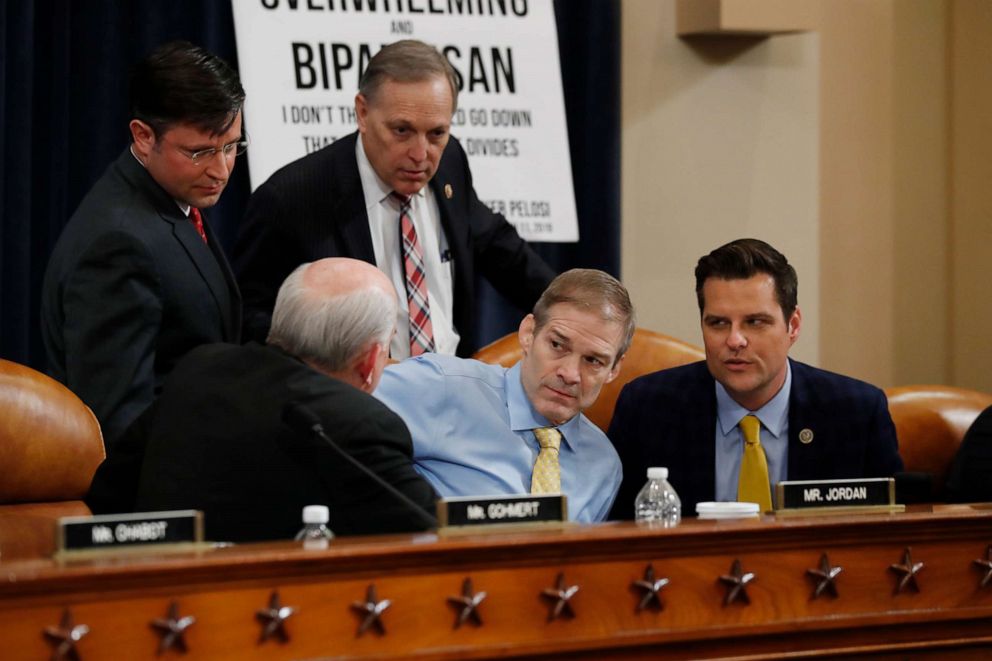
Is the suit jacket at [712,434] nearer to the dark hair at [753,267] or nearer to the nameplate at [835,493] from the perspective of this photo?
the dark hair at [753,267]

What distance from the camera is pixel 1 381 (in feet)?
9.92

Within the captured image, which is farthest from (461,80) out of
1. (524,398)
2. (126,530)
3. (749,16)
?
(126,530)

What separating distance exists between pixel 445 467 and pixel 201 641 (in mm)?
1176

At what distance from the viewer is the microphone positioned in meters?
2.17

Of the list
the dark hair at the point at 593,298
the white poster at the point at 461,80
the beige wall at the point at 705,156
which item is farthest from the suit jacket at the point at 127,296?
the beige wall at the point at 705,156

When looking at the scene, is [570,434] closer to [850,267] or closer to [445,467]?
[445,467]

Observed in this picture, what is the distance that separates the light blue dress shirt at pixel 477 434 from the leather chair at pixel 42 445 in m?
0.62

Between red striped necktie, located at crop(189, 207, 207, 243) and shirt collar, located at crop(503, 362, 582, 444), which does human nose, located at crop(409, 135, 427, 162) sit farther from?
shirt collar, located at crop(503, 362, 582, 444)

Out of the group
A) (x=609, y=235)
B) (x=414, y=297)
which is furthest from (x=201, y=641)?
(x=609, y=235)

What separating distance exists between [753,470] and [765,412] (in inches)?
6.2

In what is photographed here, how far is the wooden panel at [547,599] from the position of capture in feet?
5.90

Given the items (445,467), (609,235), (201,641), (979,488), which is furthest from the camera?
(609,235)

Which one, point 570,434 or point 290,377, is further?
point 570,434

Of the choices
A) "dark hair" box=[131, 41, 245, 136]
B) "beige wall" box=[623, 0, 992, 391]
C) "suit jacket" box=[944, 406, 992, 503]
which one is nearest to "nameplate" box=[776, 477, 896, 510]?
"suit jacket" box=[944, 406, 992, 503]
